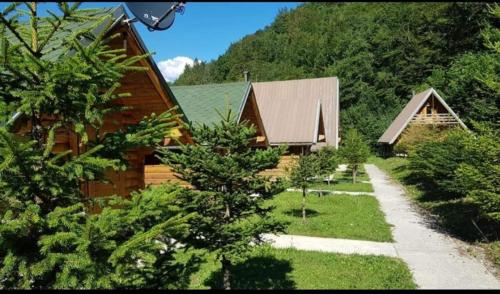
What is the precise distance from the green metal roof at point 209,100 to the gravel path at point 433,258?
640 cm

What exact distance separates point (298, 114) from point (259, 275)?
17825mm

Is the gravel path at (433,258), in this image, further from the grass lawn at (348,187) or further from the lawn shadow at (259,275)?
the grass lawn at (348,187)

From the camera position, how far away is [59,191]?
258 centimetres

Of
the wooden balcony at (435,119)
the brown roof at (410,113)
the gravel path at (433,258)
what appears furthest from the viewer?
the brown roof at (410,113)

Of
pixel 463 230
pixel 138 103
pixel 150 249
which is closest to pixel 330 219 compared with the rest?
pixel 463 230

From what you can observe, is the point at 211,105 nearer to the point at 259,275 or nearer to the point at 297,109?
the point at 259,275

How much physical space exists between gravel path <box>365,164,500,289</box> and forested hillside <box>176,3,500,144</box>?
860 inches

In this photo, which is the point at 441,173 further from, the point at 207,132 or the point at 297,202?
the point at 207,132

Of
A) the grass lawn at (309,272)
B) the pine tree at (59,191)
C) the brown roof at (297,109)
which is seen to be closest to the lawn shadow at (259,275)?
the grass lawn at (309,272)

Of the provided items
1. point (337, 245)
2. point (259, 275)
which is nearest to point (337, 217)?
point (337, 245)

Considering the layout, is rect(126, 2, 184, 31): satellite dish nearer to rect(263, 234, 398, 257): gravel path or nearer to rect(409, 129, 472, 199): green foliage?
rect(263, 234, 398, 257): gravel path

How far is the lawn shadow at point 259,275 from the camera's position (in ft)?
21.8

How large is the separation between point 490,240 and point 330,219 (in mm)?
4478

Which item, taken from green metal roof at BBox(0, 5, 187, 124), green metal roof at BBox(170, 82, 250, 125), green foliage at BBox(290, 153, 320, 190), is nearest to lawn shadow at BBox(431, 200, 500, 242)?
green foliage at BBox(290, 153, 320, 190)
